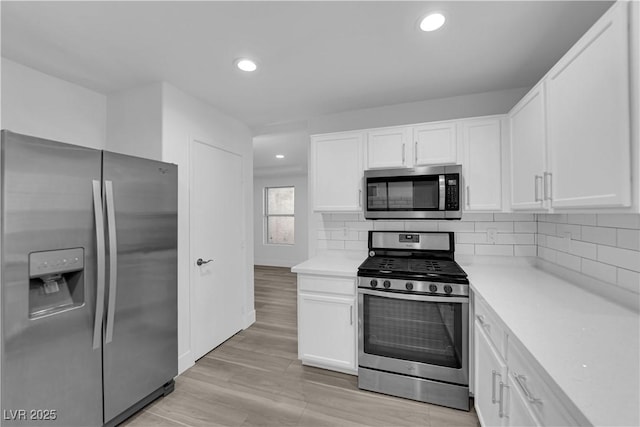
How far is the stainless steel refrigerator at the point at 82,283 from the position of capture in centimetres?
127

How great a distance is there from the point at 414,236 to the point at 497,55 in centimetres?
152

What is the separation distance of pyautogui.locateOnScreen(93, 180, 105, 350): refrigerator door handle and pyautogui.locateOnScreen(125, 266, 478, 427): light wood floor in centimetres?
76

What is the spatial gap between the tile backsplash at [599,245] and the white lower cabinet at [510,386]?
684mm

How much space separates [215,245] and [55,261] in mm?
1430

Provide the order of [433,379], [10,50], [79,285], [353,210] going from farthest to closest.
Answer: [353,210], [433,379], [10,50], [79,285]

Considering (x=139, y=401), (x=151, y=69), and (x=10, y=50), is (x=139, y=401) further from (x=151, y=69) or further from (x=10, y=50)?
(x=10, y=50)

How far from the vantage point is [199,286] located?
2561 millimetres

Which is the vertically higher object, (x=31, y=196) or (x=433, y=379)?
(x=31, y=196)

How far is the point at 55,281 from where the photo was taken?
1464 millimetres

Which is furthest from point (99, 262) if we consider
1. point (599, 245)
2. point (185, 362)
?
point (599, 245)

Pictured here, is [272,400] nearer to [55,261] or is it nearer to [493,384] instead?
[493,384]

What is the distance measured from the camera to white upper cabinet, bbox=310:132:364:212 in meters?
2.47

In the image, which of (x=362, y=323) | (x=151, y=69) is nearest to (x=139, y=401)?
(x=362, y=323)

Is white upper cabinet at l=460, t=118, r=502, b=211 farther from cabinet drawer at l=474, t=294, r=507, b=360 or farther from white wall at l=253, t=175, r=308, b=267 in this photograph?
white wall at l=253, t=175, r=308, b=267
